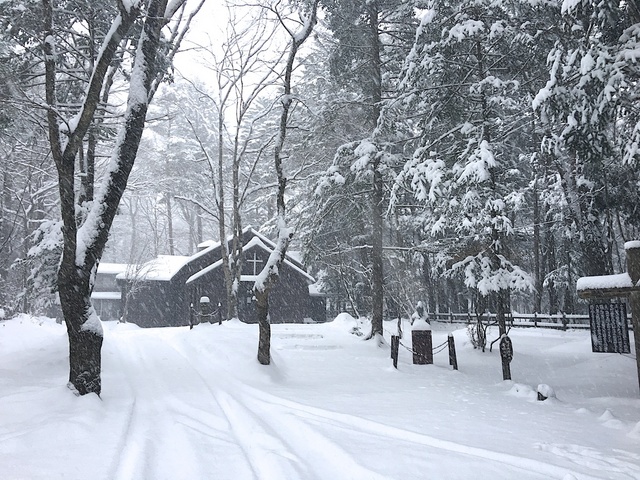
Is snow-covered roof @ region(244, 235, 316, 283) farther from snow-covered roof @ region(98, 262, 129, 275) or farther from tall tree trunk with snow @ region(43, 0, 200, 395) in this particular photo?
tall tree trunk with snow @ region(43, 0, 200, 395)

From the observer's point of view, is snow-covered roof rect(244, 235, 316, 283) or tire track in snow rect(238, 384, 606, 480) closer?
tire track in snow rect(238, 384, 606, 480)

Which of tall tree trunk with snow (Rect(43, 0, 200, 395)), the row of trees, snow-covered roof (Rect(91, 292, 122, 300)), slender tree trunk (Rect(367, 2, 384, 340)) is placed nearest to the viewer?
tall tree trunk with snow (Rect(43, 0, 200, 395))

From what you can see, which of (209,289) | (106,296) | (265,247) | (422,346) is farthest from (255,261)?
(422,346)

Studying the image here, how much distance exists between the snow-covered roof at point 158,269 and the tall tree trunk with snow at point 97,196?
27.6 m

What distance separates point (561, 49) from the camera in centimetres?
877

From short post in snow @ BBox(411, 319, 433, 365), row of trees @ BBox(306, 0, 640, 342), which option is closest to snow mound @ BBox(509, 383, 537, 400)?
row of trees @ BBox(306, 0, 640, 342)

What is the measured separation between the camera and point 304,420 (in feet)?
21.7

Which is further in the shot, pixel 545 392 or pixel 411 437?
pixel 545 392

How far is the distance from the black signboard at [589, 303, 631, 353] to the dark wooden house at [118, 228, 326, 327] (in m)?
22.1

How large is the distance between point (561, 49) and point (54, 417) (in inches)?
413

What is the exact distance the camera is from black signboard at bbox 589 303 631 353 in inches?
512

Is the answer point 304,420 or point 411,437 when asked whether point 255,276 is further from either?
point 411,437

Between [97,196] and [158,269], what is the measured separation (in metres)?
30.9

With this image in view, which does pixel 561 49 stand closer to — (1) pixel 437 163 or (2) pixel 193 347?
(1) pixel 437 163
